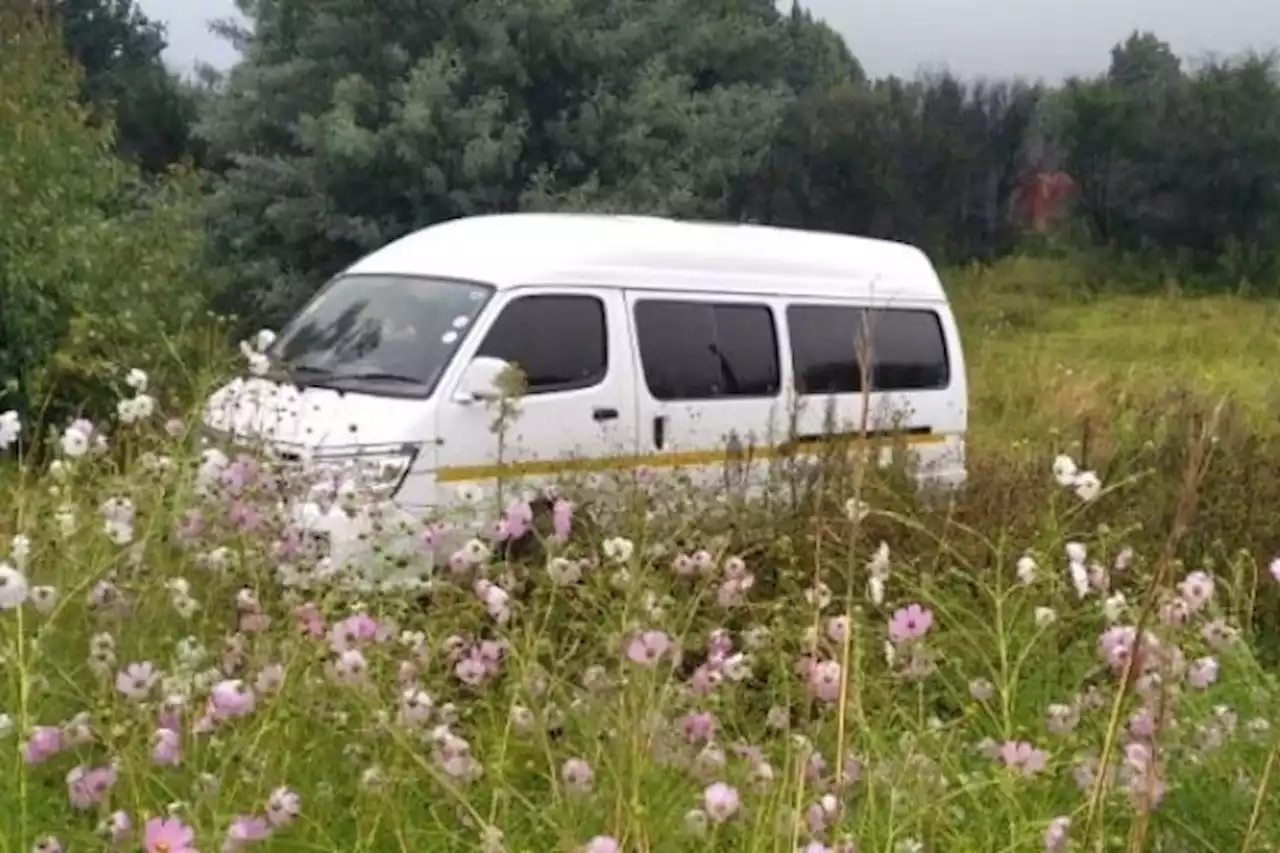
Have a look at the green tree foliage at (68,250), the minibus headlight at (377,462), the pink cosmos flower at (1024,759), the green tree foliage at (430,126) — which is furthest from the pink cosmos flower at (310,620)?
the green tree foliage at (430,126)

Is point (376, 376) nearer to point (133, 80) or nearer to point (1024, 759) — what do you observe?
point (1024, 759)

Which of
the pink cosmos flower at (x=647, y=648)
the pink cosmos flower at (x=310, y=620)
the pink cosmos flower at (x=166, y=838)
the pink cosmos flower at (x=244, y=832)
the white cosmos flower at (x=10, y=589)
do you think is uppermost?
the white cosmos flower at (x=10, y=589)

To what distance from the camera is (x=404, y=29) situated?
17.8 m

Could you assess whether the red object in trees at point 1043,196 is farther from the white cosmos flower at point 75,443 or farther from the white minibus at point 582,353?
the white cosmos flower at point 75,443

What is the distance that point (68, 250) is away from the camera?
1110 cm

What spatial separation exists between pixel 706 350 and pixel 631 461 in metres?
1.35

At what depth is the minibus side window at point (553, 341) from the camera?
8078mm

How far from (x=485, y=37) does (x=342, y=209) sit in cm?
236

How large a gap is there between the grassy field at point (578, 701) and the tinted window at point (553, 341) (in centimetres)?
306

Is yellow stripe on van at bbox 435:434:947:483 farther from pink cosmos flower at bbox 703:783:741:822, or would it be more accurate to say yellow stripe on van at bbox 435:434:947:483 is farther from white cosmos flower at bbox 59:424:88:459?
pink cosmos flower at bbox 703:783:741:822

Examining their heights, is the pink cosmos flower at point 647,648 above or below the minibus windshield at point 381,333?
below

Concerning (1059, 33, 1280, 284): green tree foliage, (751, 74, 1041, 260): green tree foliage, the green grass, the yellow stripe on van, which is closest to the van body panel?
the yellow stripe on van

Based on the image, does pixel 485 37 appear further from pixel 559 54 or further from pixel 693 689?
pixel 693 689

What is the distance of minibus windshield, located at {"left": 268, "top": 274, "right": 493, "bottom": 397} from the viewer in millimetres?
7871
